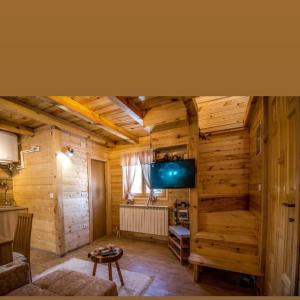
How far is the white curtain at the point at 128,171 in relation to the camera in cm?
408

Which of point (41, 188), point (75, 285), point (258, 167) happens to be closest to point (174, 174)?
point (258, 167)

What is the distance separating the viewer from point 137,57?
68 cm

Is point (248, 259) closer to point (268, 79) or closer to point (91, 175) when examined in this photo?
point (268, 79)

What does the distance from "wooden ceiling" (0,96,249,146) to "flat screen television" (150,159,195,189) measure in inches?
28.6

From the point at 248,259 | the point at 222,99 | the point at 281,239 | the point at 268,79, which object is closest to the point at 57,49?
A: the point at 268,79

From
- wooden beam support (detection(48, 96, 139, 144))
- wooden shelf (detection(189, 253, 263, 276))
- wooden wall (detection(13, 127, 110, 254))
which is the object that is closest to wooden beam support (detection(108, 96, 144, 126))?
wooden beam support (detection(48, 96, 139, 144))

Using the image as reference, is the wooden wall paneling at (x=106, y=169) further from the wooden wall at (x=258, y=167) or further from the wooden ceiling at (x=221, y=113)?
the wooden wall at (x=258, y=167)

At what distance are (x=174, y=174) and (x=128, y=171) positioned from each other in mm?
1650

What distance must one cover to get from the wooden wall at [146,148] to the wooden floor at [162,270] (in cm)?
93

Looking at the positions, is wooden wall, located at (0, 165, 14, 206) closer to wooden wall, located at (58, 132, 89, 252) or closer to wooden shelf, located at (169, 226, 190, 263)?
wooden wall, located at (58, 132, 89, 252)

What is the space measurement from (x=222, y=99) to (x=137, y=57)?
2809mm

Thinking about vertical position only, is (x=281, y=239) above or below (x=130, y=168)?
below

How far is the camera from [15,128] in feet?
10.4

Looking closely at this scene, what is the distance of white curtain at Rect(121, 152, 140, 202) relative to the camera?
4078 millimetres
